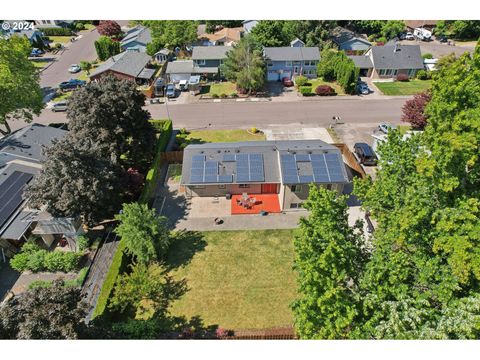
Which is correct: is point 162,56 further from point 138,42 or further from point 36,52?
point 36,52

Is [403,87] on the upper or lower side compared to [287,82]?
lower

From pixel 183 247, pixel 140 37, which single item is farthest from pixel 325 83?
pixel 183 247

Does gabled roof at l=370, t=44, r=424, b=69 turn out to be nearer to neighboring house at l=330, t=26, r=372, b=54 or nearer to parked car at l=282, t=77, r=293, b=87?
neighboring house at l=330, t=26, r=372, b=54

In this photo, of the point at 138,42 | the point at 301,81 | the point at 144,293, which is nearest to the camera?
the point at 144,293

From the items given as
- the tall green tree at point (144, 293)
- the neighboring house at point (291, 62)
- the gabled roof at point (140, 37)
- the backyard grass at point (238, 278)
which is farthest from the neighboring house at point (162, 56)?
the tall green tree at point (144, 293)

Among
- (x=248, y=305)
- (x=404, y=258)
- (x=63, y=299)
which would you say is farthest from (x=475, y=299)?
(x=63, y=299)

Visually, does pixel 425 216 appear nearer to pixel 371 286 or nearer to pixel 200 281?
pixel 371 286

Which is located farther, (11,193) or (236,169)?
(236,169)
